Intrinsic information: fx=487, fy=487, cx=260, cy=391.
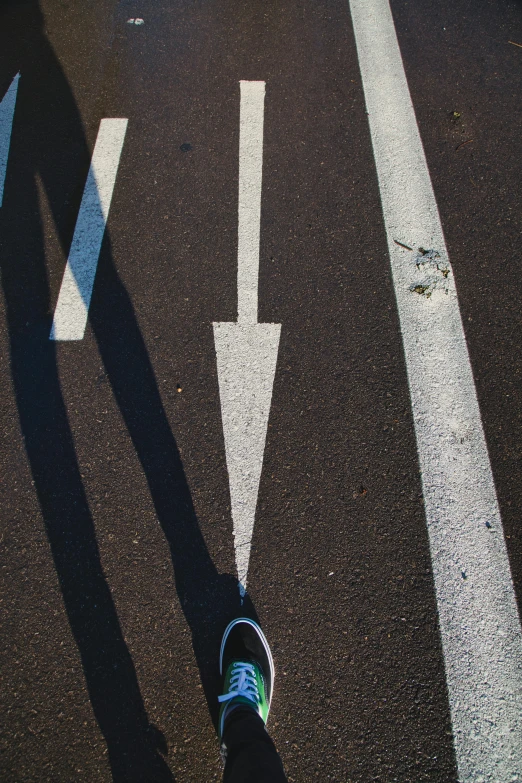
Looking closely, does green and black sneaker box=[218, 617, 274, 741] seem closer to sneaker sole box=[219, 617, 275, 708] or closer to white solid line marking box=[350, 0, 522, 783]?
sneaker sole box=[219, 617, 275, 708]

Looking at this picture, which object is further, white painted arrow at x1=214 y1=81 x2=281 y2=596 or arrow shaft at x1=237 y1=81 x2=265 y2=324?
arrow shaft at x1=237 y1=81 x2=265 y2=324

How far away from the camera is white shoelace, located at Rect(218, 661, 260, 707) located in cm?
230

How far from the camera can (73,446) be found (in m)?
2.97

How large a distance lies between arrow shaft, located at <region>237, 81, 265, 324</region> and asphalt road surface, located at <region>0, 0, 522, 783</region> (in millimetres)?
21

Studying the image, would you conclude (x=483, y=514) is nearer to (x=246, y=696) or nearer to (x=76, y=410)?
(x=246, y=696)

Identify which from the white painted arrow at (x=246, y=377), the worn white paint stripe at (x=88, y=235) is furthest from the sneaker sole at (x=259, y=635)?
the worn white paint stripe at (x=88, y=235)

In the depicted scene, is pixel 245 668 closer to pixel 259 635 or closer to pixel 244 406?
pixel 259 635

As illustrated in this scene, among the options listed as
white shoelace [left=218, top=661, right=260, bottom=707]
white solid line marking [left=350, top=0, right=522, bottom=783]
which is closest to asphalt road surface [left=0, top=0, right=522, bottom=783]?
white solid line marking [left=350, top=0, right=522, bottom=783]

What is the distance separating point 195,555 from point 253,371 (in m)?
1.20

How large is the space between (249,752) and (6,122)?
5162 millimetres

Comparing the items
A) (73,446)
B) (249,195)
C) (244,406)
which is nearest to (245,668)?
(244,406)

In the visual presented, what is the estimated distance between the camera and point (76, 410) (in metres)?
3.08

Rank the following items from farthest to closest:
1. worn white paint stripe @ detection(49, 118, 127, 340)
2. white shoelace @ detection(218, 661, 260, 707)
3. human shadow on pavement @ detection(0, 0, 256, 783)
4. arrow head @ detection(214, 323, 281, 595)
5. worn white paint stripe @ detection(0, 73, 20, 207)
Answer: worn white paint stripe @ detection(0, 73, 20, 207)
worn white paint stripe @ detection(49, 118, 127, 340)
arrow head @ detection(214, 323, 281, 595)
human shadow on pavement @ detection(0, 0, 256, 783)
white shoelace @ detection(218, 661, 260, 707)

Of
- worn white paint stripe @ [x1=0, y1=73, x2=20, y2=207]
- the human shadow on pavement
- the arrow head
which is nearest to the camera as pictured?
the human shadow on pavement
